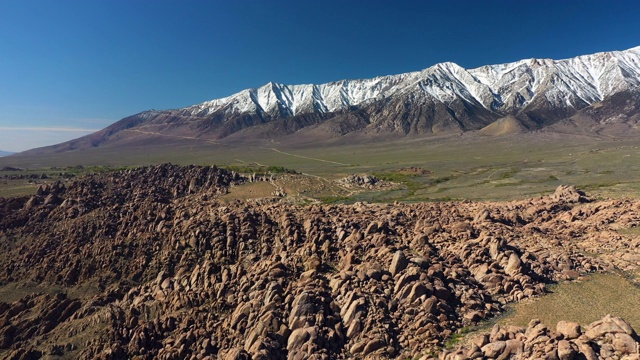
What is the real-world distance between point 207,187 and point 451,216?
4219 centimetres

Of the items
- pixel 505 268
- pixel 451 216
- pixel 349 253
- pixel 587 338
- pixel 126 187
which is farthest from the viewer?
pixel 126 187

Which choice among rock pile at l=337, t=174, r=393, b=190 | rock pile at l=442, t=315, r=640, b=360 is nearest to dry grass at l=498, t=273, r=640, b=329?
rock pile at l=442, t=315, r=640, b=360

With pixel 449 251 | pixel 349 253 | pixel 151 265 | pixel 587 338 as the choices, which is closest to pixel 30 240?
pixel 151 265

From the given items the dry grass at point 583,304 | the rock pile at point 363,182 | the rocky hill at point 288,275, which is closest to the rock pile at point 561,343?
the rocky hill at point 288,275

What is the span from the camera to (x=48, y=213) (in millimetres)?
47219

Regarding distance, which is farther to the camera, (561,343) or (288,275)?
(288,275)

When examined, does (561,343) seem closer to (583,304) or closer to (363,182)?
(583,304)

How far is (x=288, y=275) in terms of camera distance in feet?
90.3

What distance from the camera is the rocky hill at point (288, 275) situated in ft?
71.2

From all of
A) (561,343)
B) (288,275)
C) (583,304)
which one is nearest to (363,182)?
(288,275)

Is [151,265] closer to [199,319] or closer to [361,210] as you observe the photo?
[199,319]

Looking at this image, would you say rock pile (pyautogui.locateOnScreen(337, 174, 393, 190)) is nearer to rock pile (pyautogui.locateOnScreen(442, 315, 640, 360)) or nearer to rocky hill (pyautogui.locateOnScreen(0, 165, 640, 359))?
rocky hill (pyautogui.locateOnScreen(0, 165, 640, 359))

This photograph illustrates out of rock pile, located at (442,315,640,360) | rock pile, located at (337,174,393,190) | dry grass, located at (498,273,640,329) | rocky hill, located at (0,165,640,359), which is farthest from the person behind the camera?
rock pile, located at (337,174,393,190)

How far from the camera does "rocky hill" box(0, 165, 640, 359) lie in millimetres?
21703
